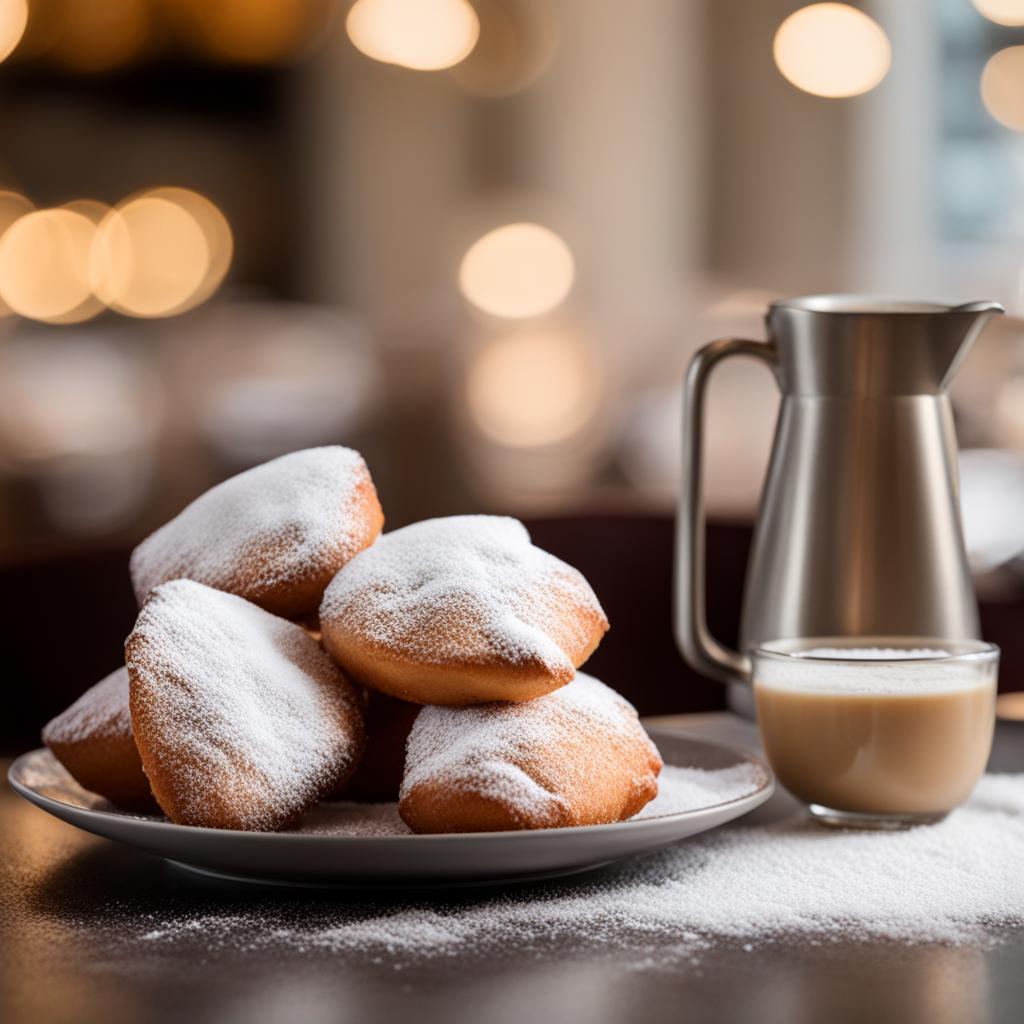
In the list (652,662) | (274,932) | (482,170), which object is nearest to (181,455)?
(482,170)

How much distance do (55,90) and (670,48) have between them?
1.86 meters

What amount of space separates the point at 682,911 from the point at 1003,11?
4171 millimetres

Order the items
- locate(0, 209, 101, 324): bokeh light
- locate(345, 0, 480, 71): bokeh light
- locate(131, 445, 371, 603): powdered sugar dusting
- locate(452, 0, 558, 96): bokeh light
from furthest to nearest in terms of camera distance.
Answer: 1. locate(452, 0, 558, 96): bokeh light
2. locate(0, 209, 101, 324): bokeh light
3. locate(345, 0, 480, 71): bokeh light
4. locate(131, 445, 371, 603): powdered sugar dusting

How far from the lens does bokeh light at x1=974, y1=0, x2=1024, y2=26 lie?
4.16 meters

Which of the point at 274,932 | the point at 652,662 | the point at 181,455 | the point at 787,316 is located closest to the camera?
the point at 274,932

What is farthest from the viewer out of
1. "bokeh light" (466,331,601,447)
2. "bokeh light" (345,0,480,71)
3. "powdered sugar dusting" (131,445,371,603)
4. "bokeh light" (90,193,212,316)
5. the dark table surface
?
"bokeh light" (466,331,601,447)

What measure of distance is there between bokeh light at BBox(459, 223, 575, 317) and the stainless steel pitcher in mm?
3782

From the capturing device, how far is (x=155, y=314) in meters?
4.28

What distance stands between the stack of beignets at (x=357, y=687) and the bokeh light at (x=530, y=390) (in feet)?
12.0

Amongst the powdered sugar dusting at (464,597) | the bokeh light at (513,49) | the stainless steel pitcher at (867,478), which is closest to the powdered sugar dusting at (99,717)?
the powdered sugar dusting at (464,597)

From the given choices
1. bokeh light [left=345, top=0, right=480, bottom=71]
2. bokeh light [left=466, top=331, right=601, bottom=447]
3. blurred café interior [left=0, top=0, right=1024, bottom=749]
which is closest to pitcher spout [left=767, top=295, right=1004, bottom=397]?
blurred café interior [left=0, top=0, right=1024, bottom=749]

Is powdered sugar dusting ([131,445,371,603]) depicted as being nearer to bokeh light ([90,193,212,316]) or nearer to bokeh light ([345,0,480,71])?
bokeh light ([345,0,480,71])

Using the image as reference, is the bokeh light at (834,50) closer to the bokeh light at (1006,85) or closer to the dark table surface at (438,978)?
the bokeh light at (1006,85)

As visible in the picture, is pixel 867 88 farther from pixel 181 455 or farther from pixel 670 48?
pixel 181 455
